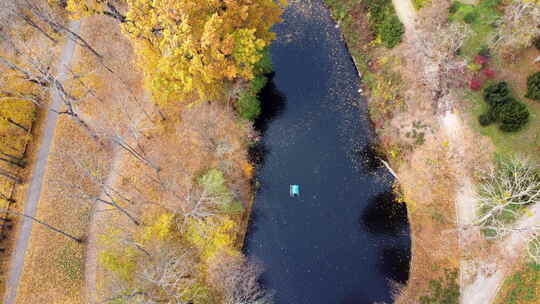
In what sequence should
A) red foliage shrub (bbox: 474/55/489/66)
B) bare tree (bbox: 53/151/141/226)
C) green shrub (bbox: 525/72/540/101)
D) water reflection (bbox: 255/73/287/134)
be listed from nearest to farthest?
1. green shrub (bbox: 525/72/540/101)
2. red foliage shrub (bbox: 474/55/489/66)
3. bare tree (bbox: 53/151/141/226)
4. water reflection (bbox: 255/73/287/134)

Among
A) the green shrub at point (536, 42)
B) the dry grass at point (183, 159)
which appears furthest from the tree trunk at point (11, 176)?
the green shrub at point (536, 42)

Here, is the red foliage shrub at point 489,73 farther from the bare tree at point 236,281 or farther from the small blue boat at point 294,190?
the bare tree at point 236,281

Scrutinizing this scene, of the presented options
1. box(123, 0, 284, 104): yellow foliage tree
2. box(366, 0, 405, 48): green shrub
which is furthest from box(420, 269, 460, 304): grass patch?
box(123, 0, 284, 104): yellow foliage tree

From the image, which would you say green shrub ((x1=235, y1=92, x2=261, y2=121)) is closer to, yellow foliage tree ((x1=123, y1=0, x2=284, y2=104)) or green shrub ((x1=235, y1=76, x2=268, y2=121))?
green shrub ((x1=235, y1=76, x2=268, y2=121))

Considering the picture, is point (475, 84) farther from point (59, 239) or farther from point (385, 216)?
point (59, 239)

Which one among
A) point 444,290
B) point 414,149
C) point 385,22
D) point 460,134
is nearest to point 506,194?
point 460,134

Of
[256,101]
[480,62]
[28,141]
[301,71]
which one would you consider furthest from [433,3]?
[28,141]
